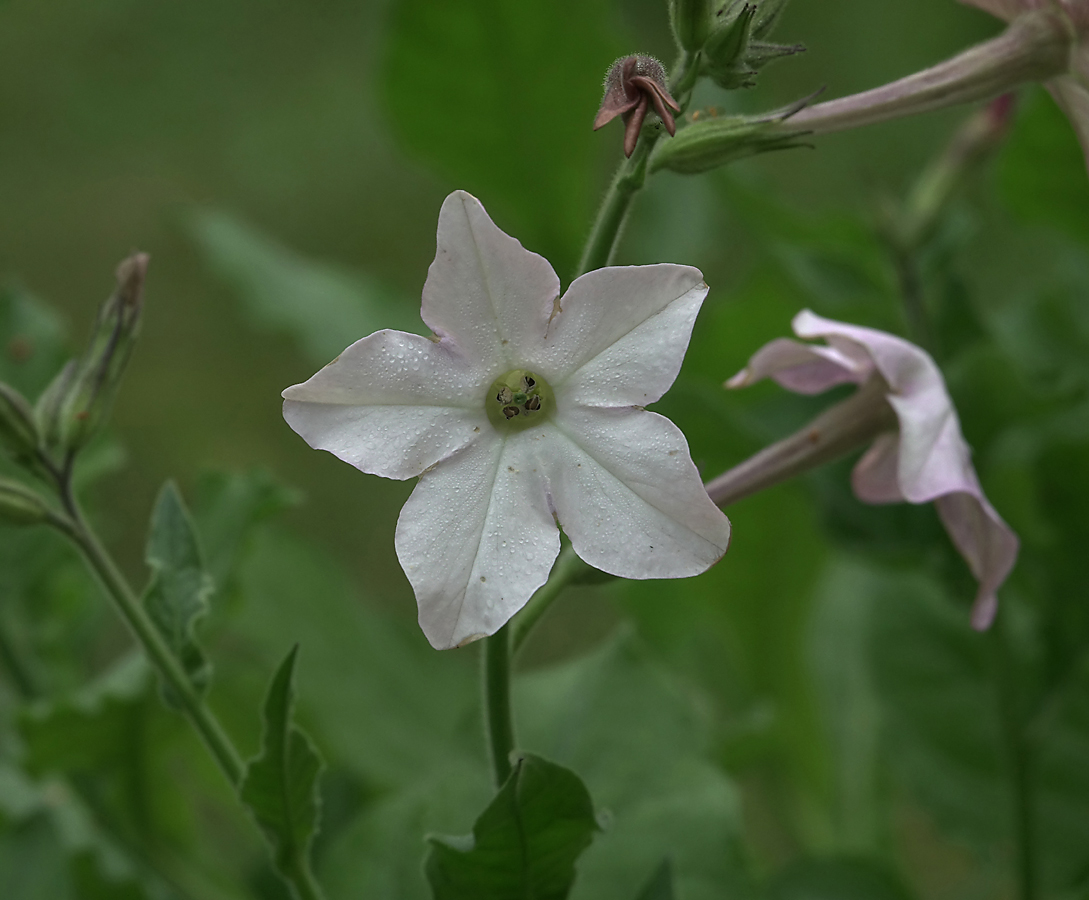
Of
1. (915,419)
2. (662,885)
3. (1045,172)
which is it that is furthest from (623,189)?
(1045,172)

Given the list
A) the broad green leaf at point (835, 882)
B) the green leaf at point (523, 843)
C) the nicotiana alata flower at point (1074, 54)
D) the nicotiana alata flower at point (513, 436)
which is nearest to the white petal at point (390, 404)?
the nicotiana alata flower at point (513, 436)

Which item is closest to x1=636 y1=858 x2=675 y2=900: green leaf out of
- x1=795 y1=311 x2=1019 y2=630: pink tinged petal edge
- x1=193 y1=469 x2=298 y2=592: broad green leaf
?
x1=795 y1=311 x2=1019 y2=630: pink tinged petal edge

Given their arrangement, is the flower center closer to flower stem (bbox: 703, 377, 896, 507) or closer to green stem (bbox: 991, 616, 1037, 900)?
flower stem (bbox: 703, 377, 896, 507)

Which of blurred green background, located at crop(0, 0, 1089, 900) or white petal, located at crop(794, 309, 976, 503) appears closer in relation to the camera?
white petal, located at crop(794, 309, 976, 503)

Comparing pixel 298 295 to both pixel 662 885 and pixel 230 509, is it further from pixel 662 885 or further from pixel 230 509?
pixel 662 885

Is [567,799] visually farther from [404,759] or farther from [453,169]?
[453,169]

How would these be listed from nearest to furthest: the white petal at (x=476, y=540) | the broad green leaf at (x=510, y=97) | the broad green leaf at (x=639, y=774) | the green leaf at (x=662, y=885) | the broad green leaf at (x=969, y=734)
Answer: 1. the white petal at (x=476, y=540)
2. the green leaf at (x=662, y=885)
3. the broad green leaf at (x=639, y=774)
4. the broad green leaf at (x=969, y=734)
5. the broad green leaf at (x=510, y=97)

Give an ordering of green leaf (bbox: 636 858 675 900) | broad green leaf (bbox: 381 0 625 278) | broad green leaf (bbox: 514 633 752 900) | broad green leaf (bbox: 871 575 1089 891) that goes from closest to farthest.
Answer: green leaf (bbox: 636 858 675 900) → broad green leaf (bbox: 514 633 752 900) → broad green leaf (bbox: 871 575 1089 891) → broad green leaf (bbox: 381 0 625 278)

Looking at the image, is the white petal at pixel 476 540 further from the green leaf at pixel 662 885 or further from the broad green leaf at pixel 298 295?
the broad green leaf at pixel 298 295
